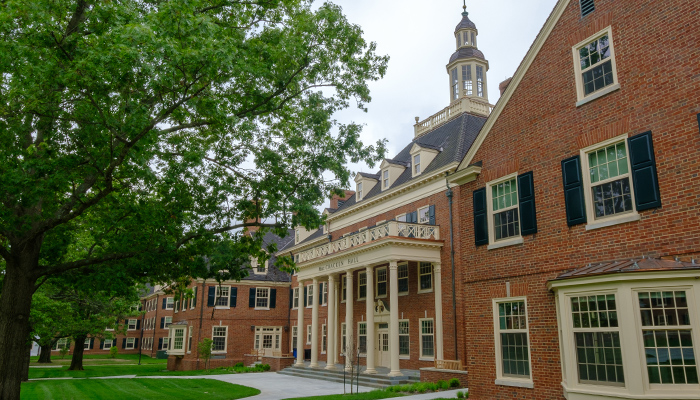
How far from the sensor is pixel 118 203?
14047 mm

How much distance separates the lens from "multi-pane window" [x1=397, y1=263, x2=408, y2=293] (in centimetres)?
2629

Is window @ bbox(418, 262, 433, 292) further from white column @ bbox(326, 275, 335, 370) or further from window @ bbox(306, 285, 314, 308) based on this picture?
window @ bbox(306, 285, 314, 308)

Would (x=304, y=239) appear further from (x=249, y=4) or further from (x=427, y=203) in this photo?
(x=249, y=4)

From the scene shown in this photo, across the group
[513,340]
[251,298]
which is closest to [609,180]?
[513,340]

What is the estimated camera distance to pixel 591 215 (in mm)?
11070

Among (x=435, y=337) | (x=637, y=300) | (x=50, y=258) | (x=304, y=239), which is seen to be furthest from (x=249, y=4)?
(x=304, y=239)

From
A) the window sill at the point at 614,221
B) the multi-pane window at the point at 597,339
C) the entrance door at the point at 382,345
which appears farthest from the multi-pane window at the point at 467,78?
the multi-pane window at the point at 597,339

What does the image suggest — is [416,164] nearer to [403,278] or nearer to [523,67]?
[403,278]

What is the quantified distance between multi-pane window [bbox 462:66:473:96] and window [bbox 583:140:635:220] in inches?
799

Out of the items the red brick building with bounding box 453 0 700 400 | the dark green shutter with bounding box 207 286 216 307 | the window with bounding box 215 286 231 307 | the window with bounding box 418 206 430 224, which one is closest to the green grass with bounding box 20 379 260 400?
the red brick building with bounding box 453 0 700 400

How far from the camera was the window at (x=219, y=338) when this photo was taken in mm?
39188

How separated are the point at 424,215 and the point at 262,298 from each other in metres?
21.1

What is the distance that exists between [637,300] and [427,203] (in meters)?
16.2

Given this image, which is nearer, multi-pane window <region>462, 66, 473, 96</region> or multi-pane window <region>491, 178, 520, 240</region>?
multi-pane window <region>491, 178, 520, 240</region>
